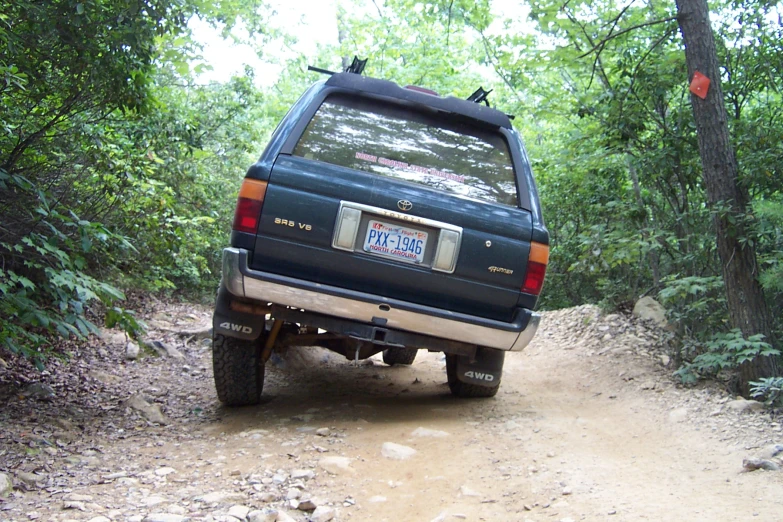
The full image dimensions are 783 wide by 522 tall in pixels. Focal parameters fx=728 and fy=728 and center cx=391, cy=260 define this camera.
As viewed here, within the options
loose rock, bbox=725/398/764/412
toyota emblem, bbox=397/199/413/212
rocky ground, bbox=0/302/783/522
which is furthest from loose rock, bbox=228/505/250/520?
loose rock, bbox=725/398/764/412

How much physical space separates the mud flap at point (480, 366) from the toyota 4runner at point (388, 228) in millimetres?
268

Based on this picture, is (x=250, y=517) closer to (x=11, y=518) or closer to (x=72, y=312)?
(x=11, y=518)

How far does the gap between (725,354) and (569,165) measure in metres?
3.87

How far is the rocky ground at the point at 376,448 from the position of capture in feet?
11.2

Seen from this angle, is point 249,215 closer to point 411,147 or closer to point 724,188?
point 411,147

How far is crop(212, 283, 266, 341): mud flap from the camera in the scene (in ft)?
15.0

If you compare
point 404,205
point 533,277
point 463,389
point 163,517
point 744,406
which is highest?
point 404,205

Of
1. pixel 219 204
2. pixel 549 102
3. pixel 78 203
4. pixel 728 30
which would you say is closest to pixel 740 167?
pixel 728 30

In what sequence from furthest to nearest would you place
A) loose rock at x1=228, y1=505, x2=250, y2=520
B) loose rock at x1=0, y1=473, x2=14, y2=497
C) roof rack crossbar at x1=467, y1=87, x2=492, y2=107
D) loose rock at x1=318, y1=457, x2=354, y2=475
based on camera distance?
roof rack crossbar at x1=467, y1=87, x2=492, y2=107 < loose rock at x1=318, y1=457, x2=354, y2=475 < loose rock at x1=0, y1=473, x2=14, y2=497 < loose rock at x1=228, y1=505, x2=250, y2=520

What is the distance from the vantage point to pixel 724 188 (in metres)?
6.08

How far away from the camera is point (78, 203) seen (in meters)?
5.71

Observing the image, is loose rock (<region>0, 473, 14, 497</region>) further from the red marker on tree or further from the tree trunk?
the red marker on tree

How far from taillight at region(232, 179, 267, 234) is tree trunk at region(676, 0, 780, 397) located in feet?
12.7

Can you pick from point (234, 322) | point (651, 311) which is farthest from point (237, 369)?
point (651, 311)
